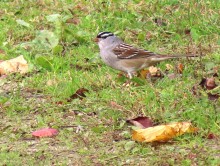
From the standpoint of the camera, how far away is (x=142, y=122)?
22.1 ft

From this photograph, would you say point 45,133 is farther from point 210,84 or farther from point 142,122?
point 210,84

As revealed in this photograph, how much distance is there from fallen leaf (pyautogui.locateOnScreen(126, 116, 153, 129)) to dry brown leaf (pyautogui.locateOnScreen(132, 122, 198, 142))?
25cm

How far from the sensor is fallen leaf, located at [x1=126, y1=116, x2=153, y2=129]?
6689 millimetres

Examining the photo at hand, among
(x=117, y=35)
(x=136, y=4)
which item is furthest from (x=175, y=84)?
(x=136, y=4)

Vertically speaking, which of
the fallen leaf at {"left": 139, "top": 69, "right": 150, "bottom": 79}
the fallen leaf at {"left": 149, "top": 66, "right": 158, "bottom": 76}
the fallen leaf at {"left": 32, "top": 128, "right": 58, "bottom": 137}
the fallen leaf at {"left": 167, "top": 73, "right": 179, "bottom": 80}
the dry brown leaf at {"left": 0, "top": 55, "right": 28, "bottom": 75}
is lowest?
the fallen leaf at {"left": 32, "top": 128, "right": 58, "bottom": 137}

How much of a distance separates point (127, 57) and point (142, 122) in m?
2.00

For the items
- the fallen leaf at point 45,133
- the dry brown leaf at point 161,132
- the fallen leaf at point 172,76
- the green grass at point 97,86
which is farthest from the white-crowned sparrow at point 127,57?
the dry brown leaf at point 161,132

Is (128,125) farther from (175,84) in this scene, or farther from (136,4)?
(136,4)

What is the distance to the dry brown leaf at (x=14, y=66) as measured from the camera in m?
8.62

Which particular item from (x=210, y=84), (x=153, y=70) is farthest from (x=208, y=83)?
(x=153, y=70)

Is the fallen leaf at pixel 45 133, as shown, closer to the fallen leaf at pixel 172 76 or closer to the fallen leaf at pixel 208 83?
the fallen leaf at pixel 208 83

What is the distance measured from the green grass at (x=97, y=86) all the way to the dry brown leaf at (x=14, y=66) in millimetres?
97

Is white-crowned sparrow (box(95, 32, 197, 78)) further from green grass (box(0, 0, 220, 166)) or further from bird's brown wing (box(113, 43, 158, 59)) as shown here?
green grass (box(0, 0, 220, 166))

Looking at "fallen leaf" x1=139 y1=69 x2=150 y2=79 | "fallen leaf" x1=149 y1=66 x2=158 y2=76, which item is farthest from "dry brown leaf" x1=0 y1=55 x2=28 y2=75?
"fallen leaf" x1=149 y1=66 x2=158 y2=76
